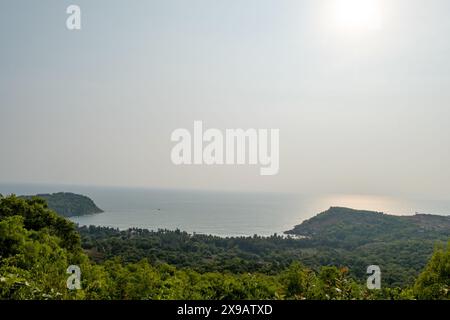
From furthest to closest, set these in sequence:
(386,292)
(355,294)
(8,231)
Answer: (8,231), (386,292), (355,294)

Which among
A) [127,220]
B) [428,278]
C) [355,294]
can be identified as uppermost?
[355,294]

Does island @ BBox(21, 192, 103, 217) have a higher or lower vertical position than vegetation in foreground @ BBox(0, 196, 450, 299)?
lower

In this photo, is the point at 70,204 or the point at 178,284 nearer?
the point at 178,284

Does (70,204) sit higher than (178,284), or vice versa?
(178,284)

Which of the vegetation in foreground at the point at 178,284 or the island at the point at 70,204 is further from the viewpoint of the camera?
the island at the point at 70,204

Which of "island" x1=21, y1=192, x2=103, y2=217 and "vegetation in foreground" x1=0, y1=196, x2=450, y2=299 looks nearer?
"vegetation in foreground" x1=0, y1=196, x2=450, y2=299


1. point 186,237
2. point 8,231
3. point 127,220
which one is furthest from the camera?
point 127,220

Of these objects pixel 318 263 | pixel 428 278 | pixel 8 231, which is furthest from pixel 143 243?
pixel 428 278

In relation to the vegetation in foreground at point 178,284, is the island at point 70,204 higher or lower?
lower
